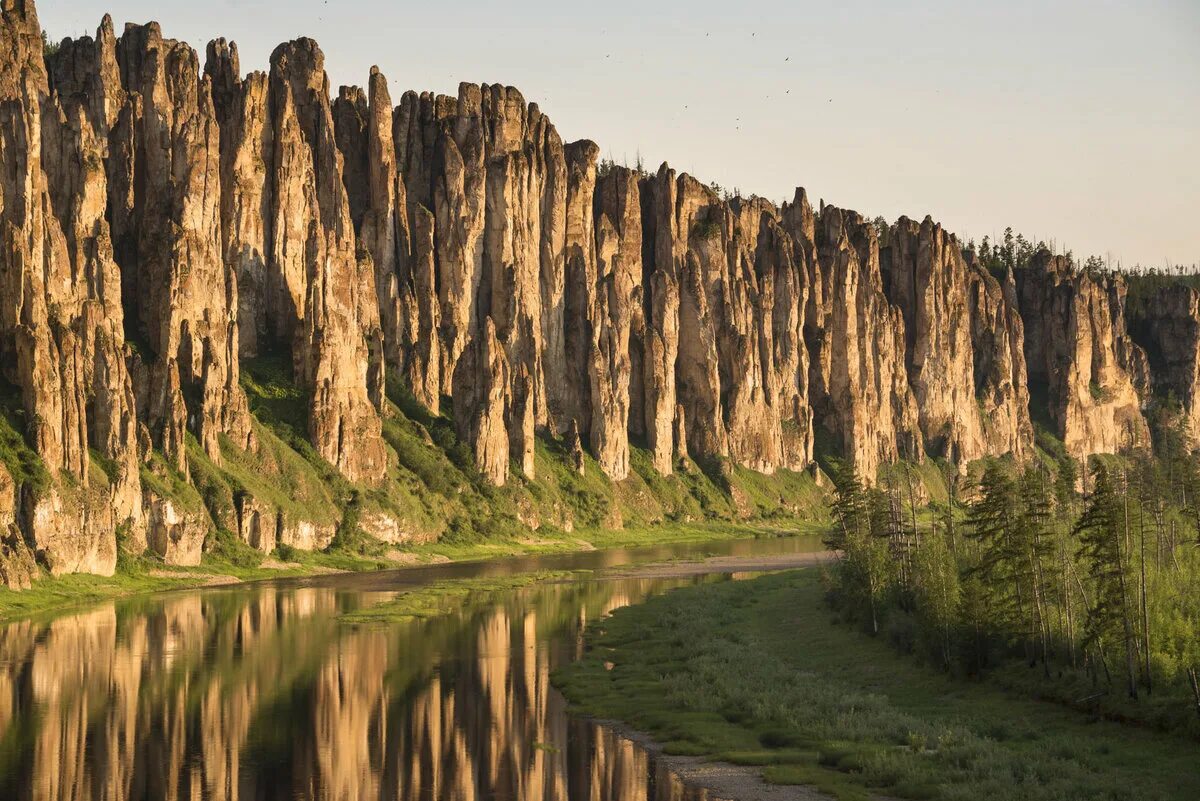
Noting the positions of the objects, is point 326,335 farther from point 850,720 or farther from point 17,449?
point 850,720

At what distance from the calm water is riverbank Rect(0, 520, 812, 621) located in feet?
21.6

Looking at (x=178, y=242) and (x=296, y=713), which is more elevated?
(x=178, y=242)

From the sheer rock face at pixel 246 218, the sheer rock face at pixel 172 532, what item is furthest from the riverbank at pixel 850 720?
the sheer rock face at pixel 246 218

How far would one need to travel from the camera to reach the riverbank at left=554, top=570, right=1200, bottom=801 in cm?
4894

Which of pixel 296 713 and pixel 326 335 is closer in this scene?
pixel 296 713

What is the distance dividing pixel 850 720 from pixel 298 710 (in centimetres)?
2490

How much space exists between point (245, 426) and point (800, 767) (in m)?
118

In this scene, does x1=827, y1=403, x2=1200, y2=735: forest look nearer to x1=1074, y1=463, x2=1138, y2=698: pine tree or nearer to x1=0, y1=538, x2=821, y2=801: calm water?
x1=1074, y1=463, x2=1138, y2=698: pine tree

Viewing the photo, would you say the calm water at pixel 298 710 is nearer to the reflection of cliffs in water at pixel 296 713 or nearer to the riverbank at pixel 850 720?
the reflection of cliffs in water at pixel 296 713

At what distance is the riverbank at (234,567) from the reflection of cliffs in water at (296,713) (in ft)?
36.0

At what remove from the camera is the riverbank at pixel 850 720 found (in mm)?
48938

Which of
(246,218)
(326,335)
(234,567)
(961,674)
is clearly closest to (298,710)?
(961,674)

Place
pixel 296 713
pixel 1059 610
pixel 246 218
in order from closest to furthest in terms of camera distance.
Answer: pixel 296 713
pixel 1059 610
pixel 246 218

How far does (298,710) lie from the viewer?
67750 millimetres
